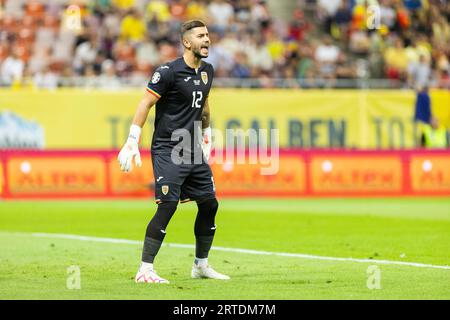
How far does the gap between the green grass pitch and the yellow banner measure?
356cm

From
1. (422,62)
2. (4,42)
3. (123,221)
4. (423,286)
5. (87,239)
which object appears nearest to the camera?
(423,286)

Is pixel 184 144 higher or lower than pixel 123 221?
higher

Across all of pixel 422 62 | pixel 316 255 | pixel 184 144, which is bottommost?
pixel 316 255

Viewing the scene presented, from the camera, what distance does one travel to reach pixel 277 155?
86.8ft

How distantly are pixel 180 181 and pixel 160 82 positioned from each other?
1.02 metres

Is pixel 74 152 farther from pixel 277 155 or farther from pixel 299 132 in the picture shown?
pixel 299 132

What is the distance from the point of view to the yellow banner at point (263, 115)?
2792 cm

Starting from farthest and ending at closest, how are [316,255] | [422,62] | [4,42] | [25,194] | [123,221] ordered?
[422,62], [4,42], [25,194], [123,221], [316,255]

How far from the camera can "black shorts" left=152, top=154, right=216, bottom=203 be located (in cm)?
1124

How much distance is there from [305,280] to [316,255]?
105 inches

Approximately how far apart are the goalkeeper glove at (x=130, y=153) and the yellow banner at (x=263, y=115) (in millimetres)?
16341

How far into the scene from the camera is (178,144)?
11.4 m

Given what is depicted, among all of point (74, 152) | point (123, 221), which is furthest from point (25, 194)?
point (123, 221)

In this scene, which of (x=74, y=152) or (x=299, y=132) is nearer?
(x=74, y=152)
